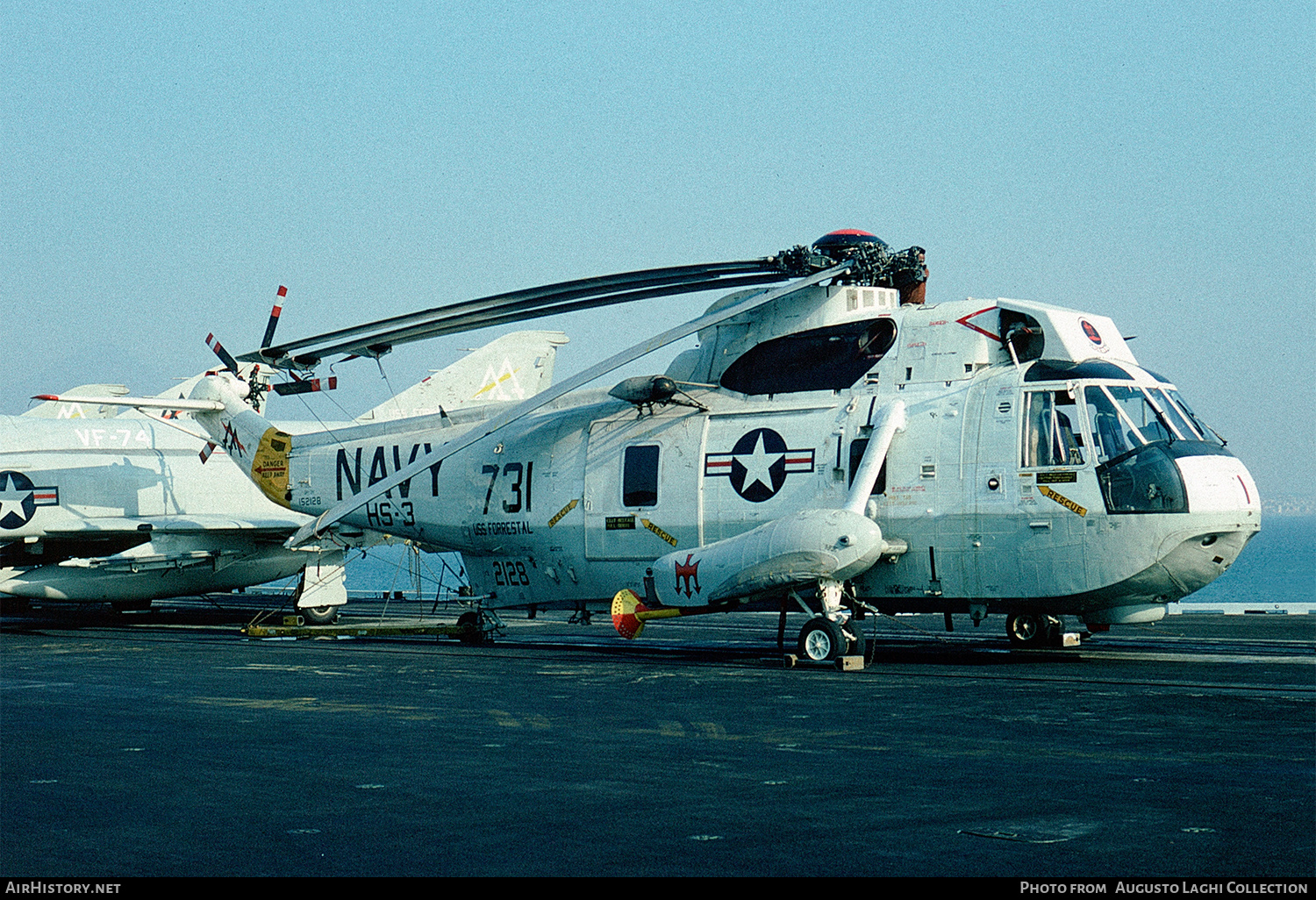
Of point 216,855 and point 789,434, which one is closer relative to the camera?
point 216,855

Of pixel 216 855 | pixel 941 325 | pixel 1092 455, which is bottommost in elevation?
pixel 216 855

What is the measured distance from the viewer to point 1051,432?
58.3ft

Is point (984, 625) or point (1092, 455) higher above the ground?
point (1092, 455)

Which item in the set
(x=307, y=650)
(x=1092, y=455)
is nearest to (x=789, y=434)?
(x=1092, y=455)

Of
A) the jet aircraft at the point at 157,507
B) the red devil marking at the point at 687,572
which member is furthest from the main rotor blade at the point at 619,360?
the jet aircraft at the point at 157,507

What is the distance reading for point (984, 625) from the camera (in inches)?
1148

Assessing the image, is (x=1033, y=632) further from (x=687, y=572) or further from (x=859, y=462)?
(x=687, y=572)

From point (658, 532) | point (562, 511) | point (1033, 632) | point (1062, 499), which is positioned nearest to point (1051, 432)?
point (1062, 499)

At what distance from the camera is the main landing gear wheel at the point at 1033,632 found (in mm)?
20891

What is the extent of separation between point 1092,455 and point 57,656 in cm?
1565

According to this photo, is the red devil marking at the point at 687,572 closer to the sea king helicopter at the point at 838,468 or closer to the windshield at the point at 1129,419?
the sea king helicopter at the point at 838,468

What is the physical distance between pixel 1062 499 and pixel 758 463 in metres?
4.34

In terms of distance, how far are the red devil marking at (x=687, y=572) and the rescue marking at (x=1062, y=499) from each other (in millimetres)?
4765
